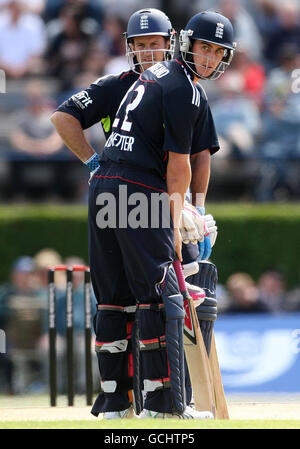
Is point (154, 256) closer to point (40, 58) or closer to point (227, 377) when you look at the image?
point (227, 377)

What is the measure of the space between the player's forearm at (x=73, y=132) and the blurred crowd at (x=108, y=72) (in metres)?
5.83

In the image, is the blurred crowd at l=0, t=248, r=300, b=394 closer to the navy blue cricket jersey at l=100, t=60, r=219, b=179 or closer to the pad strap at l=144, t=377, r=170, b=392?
the pad strap at l=144, t=377, r=170, b=392

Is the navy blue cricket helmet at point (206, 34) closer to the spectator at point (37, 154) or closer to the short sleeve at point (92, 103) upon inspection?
the short sleeve at point (92, 103)

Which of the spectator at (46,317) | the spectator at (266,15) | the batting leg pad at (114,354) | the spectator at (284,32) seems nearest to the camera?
the batting leg pad at (114,354)

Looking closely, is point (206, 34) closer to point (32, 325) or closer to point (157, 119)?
point (157, 119)

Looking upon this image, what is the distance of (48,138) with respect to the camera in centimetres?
1250

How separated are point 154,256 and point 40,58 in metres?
9.07

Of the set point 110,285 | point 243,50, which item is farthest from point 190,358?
point 243,50

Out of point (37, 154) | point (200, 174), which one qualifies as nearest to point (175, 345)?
point (200, 174)

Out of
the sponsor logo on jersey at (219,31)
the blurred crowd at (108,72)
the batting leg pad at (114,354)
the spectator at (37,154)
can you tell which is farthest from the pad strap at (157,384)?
the spectator at (37,154)

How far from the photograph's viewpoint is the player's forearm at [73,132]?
6270 millimetres

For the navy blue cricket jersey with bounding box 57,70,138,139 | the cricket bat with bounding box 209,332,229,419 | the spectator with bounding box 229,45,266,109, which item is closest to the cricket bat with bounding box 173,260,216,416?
the cricket bat with bounding box 209,332,229,419

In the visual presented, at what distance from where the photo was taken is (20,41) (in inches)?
544

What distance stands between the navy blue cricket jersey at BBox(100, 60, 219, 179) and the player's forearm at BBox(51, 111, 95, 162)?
63cm
